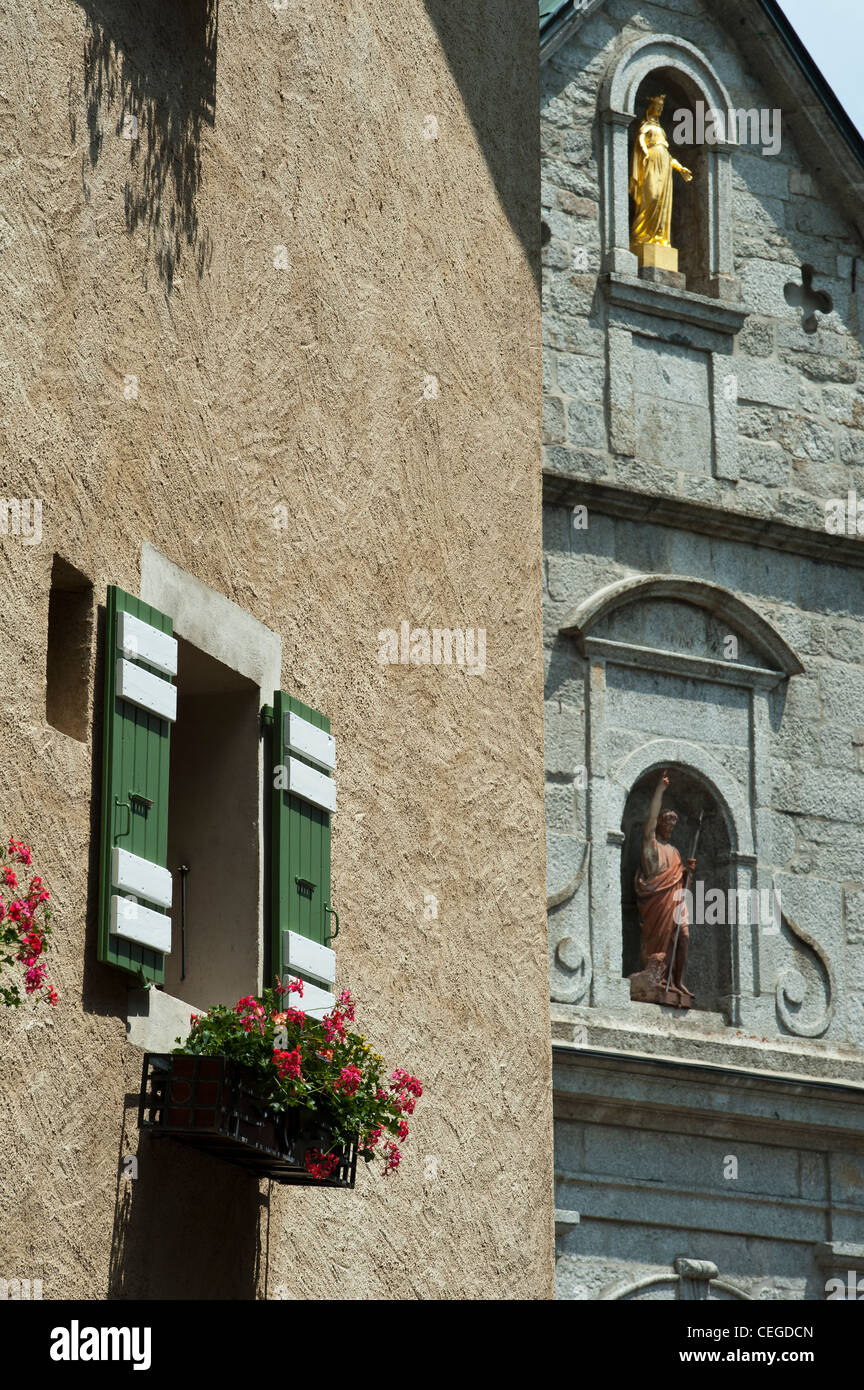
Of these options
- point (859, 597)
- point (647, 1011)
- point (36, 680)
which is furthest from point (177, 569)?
point (859, 597)

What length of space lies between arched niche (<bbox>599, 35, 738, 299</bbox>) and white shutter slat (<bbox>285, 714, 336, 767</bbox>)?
27.0 ft

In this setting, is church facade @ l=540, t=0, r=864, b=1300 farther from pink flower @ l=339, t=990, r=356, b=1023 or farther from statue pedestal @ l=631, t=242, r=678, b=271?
pink flower @ l=339, t=990, r=356, b=1023

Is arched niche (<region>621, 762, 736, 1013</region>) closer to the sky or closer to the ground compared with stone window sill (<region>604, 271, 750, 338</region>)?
closer to the ground

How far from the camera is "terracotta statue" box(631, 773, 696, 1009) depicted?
15.3 m

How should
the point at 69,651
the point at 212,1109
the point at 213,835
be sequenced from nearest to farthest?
1. the point at 212,1109
2. the point at 69,651
3. the point at 213,835

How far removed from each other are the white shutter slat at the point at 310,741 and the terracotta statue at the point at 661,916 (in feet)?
22.6

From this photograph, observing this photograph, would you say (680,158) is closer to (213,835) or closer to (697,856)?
(697,856)

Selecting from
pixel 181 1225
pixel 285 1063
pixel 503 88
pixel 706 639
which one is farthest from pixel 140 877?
pixel 706 639

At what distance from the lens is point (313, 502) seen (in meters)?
8.95

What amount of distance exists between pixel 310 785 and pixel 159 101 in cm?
204

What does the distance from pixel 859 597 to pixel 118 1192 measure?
1022cm

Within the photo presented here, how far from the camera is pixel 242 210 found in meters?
8.75

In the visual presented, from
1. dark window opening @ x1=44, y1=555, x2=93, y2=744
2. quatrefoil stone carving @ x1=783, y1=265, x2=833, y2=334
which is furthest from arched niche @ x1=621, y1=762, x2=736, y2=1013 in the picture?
dark window opening @ x1=44, y1=555, x2=93, y2=744
